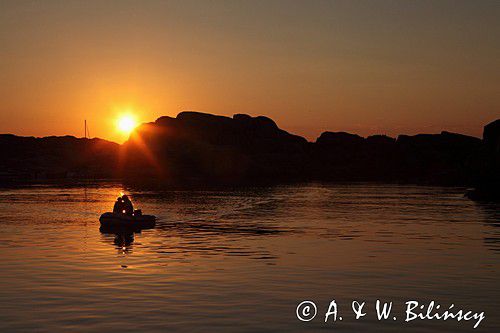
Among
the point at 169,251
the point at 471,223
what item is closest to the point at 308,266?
the point at 169,251

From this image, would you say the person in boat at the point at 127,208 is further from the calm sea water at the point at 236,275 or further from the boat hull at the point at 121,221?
the calm sea water at the point at 236,275

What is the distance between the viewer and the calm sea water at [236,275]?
21.0 metres

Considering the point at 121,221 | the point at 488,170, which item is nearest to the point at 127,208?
the point at 121,221

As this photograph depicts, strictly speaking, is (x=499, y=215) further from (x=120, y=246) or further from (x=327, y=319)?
(x=327, y=319)

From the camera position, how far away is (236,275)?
30.2m

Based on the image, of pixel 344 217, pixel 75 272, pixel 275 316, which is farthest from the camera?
pixel 344 217

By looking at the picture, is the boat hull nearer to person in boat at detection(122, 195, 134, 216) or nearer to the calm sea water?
person in boat at detection(122, 195, 134, 216)

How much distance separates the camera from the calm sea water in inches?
828

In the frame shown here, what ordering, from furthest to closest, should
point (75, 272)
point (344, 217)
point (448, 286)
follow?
point (344, 217), point (75, 272), point (448, 286)

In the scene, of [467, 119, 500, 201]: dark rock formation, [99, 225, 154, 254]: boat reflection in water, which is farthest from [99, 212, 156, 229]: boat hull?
[467, 119, 500, 201]: dark rock formation

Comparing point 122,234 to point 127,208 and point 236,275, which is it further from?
point 236,275

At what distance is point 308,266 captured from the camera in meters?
33.3

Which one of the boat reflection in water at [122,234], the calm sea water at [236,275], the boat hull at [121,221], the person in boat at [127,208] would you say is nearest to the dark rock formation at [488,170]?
the calm sea water at [236,275]

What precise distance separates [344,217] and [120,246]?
33.5 m
